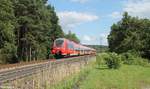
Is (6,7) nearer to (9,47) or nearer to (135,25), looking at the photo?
(9,47)

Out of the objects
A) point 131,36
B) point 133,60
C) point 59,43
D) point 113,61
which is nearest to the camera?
point 113,61

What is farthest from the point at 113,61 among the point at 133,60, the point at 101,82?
the point at 133,60

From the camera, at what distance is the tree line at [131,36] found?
292ft

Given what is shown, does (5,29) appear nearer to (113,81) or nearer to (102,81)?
(113,81)

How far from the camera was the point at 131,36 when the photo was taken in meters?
97.6

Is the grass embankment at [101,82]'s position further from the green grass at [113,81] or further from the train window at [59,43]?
the train window at [59,43]

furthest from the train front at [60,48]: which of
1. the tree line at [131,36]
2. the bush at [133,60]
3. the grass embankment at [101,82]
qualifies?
the tree line at [131,36]

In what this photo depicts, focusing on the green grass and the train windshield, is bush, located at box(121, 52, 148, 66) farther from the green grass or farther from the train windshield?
the green grass

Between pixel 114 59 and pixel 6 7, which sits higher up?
pixel 6 7

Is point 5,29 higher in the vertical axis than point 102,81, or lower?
higher

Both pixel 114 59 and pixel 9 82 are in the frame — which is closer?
pixel 9 82

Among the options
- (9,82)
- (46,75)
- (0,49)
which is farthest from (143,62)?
(9,82)

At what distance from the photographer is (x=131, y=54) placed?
84.1 metres

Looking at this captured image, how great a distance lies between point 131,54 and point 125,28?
2671 centimetres
